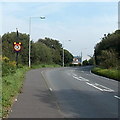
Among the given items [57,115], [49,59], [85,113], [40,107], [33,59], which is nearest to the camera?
[57,115]

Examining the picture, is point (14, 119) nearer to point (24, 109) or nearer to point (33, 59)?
point (24, 109)

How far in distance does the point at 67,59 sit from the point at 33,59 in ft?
187

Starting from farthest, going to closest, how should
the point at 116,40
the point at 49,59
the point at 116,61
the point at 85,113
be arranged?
the point at 49,59 < the point at 116,40 < the point at 116,61 < the point at 85,113

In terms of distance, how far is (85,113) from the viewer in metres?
10.6

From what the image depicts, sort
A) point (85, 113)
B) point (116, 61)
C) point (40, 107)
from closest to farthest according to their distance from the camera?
point (85, 113) < point (40, 107) < point (116, 61)

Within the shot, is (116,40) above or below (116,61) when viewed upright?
above

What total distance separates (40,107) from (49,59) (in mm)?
75506

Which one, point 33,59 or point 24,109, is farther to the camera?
point 33,59

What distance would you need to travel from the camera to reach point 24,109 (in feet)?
35.4

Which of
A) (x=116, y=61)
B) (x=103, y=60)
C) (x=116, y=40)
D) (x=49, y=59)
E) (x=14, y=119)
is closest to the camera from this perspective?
(x=14, y=119)

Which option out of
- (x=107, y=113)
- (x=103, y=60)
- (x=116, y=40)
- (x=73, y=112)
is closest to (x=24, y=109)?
(x=73, y=112)

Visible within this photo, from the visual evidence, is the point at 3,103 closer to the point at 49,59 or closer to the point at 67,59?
the point at 49,59

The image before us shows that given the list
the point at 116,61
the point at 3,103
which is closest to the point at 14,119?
the point at 3,103

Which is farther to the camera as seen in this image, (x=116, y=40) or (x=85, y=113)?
(x=116, y=40)
